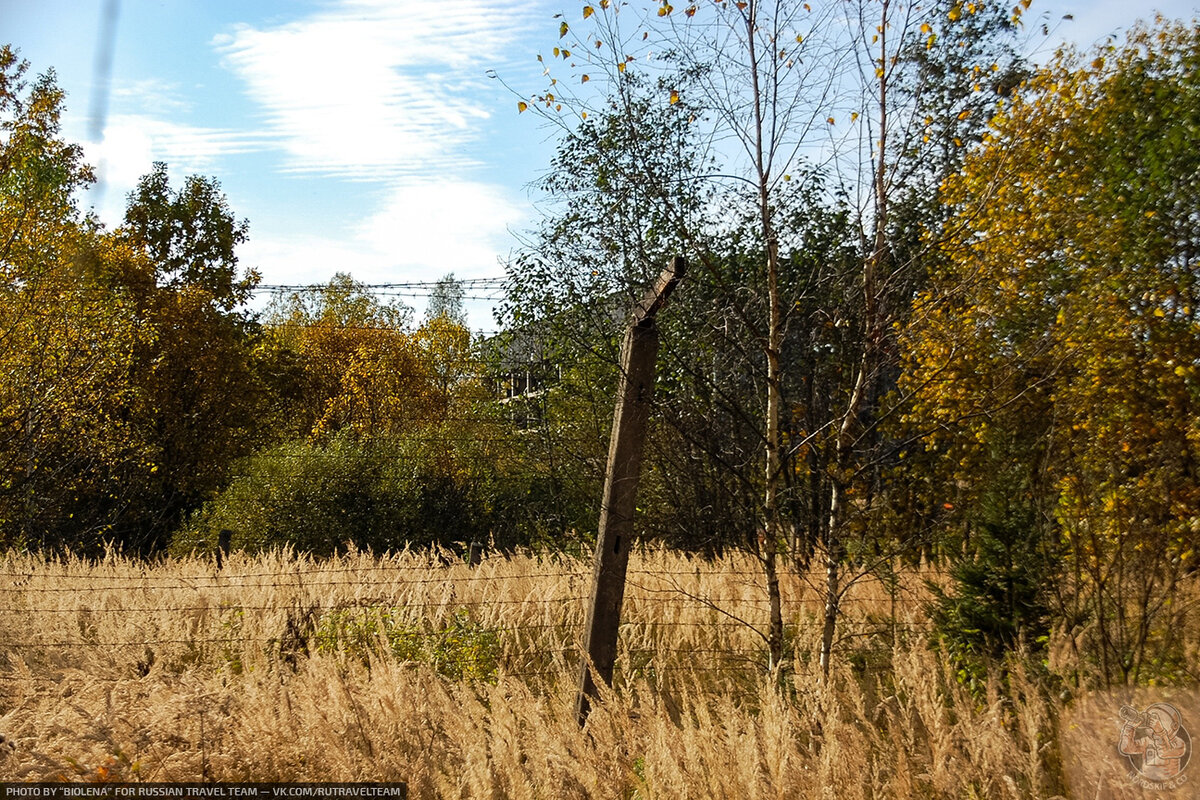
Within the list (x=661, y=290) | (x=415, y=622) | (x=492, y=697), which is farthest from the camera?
(x=415, y=622)

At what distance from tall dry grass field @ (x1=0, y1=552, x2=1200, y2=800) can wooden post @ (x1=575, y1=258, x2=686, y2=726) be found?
8.0 inches

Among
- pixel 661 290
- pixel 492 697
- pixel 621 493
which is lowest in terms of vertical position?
pixel 492 697

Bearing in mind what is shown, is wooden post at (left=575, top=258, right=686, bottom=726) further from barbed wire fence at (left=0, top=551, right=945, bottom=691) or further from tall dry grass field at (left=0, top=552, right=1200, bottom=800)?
barbed wire fence at (left=0, top=551, right=945, bottom=691)

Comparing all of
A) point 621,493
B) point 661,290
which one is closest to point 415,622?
point 621,493

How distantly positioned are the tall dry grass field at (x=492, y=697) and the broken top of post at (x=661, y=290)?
1315 mm

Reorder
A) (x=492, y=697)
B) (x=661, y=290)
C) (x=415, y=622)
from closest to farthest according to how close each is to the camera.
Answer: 1. (x=492, y=697)
2. (x=661, y=290)
3. (x=415, y=622)

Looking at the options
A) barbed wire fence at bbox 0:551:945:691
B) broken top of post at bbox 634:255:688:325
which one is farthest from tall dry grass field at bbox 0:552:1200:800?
broken top of post at bbox 634:255:688:325

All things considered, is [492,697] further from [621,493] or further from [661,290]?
[661,290]

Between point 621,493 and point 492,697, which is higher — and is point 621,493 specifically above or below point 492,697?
above

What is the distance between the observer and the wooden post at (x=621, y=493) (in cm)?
447

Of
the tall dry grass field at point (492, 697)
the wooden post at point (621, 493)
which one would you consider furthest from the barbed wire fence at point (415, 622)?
the wooden post at point (621, 493)

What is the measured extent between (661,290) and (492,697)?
195 centimetres

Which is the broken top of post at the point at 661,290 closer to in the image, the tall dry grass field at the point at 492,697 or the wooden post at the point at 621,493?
the wooden post at the point at 621,493

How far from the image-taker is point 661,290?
14.5ft
